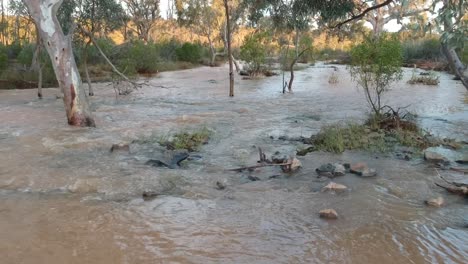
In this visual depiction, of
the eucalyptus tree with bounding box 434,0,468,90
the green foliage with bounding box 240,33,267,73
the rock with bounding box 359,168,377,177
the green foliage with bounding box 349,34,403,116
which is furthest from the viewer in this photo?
the green foliage with bounding box 240,33,267,73

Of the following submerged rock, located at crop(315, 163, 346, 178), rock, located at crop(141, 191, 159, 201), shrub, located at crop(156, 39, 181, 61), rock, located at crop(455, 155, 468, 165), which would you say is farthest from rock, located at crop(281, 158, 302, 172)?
shrub, located at crop(156, 39, 181, 61)

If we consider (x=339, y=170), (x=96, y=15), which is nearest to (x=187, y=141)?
(x=339, y=170)

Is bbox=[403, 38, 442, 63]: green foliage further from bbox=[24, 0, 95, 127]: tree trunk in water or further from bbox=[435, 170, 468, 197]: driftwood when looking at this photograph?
bbox=[435, 170, 468, 197]: driftwood

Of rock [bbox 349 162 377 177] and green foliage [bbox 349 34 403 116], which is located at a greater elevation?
green foliage [bbox 349 34 403 116]

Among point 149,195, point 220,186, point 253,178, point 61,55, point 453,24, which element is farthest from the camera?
point 61,55

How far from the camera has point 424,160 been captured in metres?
8.02

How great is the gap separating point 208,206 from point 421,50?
36.1 m

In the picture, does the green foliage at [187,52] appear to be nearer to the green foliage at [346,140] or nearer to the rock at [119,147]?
the green foliage at [346,140]

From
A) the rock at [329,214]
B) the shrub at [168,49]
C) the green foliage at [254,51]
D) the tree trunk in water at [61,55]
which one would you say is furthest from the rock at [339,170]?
the shrub at [168,49]

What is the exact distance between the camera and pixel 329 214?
544cm

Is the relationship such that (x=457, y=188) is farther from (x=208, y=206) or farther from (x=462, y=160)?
(x=208, y=206)

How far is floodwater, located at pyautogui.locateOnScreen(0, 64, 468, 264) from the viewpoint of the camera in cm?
461

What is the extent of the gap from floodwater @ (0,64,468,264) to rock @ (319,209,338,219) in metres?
0.10

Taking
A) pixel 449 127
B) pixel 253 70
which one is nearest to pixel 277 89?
pixel 253 70
